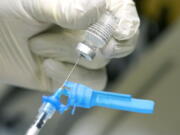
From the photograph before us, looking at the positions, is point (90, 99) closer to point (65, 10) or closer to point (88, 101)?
point (88, 101)

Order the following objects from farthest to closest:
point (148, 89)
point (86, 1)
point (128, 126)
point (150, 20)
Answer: point (150, 20), point (148, 89), point (128, 126), point (86, 1)

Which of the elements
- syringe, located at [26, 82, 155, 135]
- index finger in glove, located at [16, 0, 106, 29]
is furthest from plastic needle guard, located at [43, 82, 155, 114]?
index finger in glove, located at [16, 0, 106, 29]

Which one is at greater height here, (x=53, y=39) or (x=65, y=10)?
(x=65, y=10)

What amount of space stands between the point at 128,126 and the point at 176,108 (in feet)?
0.72

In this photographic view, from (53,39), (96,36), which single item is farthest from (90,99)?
(53,39)

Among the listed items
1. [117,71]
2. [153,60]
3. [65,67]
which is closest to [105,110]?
[117,71]

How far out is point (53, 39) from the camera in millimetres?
639

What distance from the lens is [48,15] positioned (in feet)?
1.81

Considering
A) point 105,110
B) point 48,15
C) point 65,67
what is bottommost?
point 105,110

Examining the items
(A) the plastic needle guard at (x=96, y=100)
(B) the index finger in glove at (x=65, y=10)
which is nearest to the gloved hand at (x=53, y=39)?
(B) the index finger in glove at (x=65, y=10)

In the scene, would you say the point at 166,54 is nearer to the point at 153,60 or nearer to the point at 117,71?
the point at 153,60

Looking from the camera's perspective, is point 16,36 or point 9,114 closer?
point 16,36

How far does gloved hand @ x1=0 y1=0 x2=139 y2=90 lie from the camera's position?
20.9 inches

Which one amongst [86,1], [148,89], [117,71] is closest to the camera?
[86,1]
